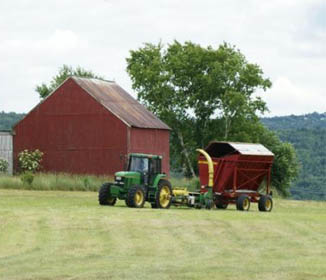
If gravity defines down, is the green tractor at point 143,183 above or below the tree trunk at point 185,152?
below

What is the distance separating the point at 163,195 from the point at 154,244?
41.4ft

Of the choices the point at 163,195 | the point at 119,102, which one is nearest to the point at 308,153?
the point at 119,102

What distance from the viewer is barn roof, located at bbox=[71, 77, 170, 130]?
6153cm

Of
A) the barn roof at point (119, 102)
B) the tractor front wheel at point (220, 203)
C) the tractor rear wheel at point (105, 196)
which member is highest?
the barn roof at point (119, 102)

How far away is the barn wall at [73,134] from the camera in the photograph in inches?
2413

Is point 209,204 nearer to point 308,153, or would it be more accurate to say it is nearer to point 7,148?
point 7,148

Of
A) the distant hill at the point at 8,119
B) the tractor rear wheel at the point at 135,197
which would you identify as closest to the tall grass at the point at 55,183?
the tractor rear wheel at the point at 135,197

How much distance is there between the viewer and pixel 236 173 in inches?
1583

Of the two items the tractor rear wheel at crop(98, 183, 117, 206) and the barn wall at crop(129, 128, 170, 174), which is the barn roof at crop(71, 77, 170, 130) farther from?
the tractor rear wheel at crop(98, 183, 117, 206)

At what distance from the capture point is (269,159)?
138 feet

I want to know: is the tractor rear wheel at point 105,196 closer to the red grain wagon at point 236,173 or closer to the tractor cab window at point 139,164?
the tractor cab window at point 139,164

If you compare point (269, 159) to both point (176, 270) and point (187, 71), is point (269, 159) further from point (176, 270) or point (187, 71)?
point (187, 71)

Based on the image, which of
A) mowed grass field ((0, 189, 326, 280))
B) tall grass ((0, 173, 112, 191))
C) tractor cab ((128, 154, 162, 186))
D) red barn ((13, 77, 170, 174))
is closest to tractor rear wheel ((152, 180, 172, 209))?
tractor cab ((128, 154, 162, 186))

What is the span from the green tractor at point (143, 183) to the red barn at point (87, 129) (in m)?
22.8
